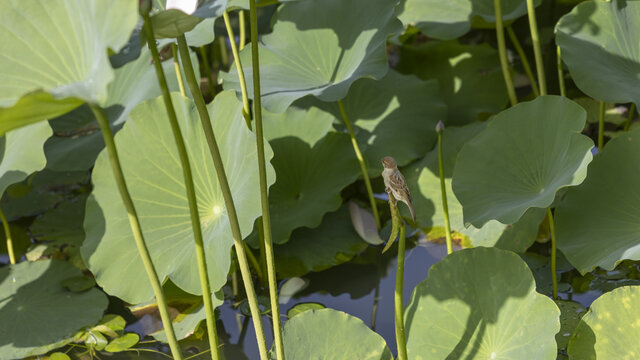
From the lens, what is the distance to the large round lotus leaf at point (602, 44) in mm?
2031

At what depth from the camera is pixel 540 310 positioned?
153 centimetres

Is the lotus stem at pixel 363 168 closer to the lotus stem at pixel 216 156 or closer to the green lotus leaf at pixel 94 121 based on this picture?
the green lotus leaf at pixel 94 121

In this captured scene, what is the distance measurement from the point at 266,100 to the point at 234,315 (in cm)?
71

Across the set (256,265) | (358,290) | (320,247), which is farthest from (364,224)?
(256,265)

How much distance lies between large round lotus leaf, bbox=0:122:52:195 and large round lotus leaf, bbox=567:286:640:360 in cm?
160

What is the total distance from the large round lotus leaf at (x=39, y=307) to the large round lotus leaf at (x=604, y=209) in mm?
1517

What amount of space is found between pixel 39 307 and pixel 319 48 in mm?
1303

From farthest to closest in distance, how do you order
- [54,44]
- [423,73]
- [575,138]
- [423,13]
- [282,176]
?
[423,73], [423,13], [282,176], [575,138], [54,44]

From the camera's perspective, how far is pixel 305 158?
2369 mm

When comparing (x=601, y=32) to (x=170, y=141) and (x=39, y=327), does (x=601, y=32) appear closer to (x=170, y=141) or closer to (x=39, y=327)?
(x=170, y=141)

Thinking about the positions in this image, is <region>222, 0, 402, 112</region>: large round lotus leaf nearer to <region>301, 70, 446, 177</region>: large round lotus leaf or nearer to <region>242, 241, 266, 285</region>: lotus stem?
<region>301, 70, 446, 177</region>: large round lotus leaf

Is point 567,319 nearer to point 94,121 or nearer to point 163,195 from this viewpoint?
point 163,195

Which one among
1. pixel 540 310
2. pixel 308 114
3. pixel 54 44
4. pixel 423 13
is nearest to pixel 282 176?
pixel 308 114

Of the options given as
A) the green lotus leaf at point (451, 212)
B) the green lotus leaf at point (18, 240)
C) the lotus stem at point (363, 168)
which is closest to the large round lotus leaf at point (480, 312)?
the green lotus leaf at point (451, 212)
